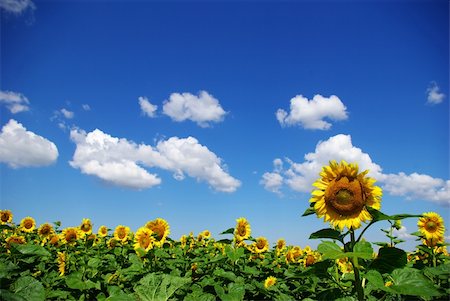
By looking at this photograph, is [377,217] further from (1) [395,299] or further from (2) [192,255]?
(2) [192,255]

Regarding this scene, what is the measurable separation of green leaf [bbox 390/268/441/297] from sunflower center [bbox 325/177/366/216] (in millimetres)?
614

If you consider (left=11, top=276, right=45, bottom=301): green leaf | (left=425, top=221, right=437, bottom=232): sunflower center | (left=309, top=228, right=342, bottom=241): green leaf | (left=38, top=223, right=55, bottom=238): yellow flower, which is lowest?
(left=11, top=276, right=45, bottom=301): green leaf

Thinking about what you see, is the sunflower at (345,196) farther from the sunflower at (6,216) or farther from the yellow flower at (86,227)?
the sunflower at (6,216)

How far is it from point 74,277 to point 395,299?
13.9 ft

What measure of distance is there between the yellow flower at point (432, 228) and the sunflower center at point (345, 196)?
345 cm

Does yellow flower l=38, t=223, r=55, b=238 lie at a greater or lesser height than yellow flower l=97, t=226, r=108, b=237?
lesser

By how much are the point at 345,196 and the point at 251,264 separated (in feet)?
16.1

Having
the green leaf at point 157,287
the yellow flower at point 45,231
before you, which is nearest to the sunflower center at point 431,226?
the green leaf at point 157,287

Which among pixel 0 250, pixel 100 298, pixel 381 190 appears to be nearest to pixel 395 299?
pixel 381 190

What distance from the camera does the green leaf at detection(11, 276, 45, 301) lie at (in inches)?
89.0

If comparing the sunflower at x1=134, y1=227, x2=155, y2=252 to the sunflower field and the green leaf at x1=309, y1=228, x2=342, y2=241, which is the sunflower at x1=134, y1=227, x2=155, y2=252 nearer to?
the sunflower field

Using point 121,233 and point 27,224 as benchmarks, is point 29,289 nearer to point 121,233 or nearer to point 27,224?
point 121,233

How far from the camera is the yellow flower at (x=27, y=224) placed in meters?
10.7

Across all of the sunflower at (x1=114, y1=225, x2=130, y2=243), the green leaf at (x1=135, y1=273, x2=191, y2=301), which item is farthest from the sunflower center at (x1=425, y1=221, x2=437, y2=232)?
the sunflower at (x1=114, y1=225, x2=130, y2=243)
